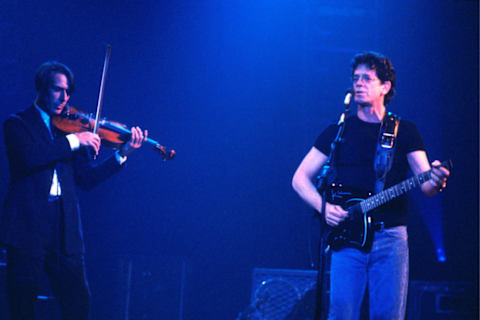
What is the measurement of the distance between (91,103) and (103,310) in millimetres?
1768

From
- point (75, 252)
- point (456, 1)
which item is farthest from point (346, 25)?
point (75, 252)

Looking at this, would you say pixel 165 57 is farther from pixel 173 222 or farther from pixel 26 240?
pixel 26 240

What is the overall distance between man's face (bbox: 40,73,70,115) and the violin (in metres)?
0.05

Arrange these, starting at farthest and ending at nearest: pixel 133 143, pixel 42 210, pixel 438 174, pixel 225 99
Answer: pixel 225 99 → pixel 133 143 → pixel 42 210 → pixel 438 174

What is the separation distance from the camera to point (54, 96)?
3.08 metres

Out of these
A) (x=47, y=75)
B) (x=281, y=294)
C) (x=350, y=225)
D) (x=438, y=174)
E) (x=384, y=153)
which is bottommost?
(x=281, y=294)

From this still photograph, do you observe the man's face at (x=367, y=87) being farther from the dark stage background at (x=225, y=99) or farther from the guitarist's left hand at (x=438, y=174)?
the dark stage background at (x=225, y=99)

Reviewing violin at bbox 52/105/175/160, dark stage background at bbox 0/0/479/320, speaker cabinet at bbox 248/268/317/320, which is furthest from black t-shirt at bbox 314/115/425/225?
dark stage background at bbox 0/0/479/320

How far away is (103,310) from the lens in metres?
4.35

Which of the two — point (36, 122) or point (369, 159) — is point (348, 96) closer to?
point (369, 159)

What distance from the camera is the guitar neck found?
2527 millimetres

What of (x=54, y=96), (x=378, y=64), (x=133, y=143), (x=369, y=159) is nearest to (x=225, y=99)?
(x=133, y=143)

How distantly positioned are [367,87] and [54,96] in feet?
6.01

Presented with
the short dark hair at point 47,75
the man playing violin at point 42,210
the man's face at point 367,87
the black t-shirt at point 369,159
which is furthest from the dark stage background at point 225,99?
the black t-shirt at point 369,159
